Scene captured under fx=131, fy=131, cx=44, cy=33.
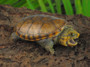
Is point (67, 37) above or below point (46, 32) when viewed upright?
below

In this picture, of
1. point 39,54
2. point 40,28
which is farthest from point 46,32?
point 39,54

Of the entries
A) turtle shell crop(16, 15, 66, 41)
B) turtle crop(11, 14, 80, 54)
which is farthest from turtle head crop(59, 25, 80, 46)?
turtle shell crop(16, 15, 66, 41)

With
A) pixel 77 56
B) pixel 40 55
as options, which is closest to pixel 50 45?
pixel 40 55

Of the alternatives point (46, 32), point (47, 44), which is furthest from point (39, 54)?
point (46, 32)

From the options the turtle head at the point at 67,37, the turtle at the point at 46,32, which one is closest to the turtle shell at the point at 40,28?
the turtle at the point at 46,32

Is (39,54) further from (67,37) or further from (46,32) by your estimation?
(67,37)

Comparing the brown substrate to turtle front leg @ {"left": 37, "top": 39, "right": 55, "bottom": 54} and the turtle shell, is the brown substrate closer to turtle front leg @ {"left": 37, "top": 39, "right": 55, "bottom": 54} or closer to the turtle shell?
turtle front leg @ {"left": 37, "top": 39, "right": 55, "bottom": 54}

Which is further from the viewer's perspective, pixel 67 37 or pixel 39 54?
pixel 67 37
